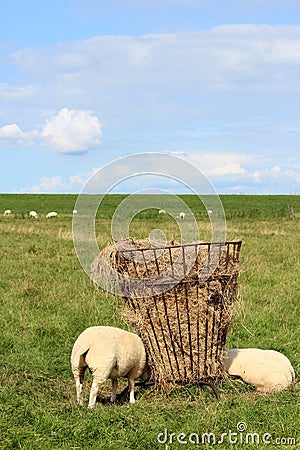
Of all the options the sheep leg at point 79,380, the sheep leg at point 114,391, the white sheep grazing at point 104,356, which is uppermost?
the white sheep grazing at point 104,356

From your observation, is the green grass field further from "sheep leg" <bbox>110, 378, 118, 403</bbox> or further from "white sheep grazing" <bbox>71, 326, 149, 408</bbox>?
"white sheep grazing" <bbox>71, 326, 149, 408</bbox>

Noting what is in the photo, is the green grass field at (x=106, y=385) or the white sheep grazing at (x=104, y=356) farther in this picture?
the white sheep grazing at (x=104, y=356)

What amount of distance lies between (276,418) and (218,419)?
548mm

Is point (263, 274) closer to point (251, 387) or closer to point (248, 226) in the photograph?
point (251, 387)

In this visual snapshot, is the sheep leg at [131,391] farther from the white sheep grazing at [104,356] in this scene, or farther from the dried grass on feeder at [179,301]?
the dried grass on feeder at [179,301]

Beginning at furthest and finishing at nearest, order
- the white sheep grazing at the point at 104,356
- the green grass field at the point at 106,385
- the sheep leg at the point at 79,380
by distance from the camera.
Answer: the sheep leg at the point at 79,380
the white sheep grazing at the point at 104,356
the green grass field at the point at 106,385

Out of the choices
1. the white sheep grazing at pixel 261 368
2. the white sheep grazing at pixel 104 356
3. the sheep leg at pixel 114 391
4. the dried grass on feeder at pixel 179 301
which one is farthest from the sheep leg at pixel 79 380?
the white sheep grazing at pixel 261 368

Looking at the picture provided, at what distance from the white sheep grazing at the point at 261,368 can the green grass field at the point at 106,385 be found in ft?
0.44

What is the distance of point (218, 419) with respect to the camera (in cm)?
585

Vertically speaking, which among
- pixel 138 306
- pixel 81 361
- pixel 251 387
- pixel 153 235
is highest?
pixel 153 235

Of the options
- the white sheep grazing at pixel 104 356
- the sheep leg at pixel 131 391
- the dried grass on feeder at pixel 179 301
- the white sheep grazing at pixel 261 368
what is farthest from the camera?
the white sheep grazing at pixel 261 368

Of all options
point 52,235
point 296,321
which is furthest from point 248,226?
point 296,321

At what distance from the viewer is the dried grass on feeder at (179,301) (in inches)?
269

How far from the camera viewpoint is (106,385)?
7617 mm
